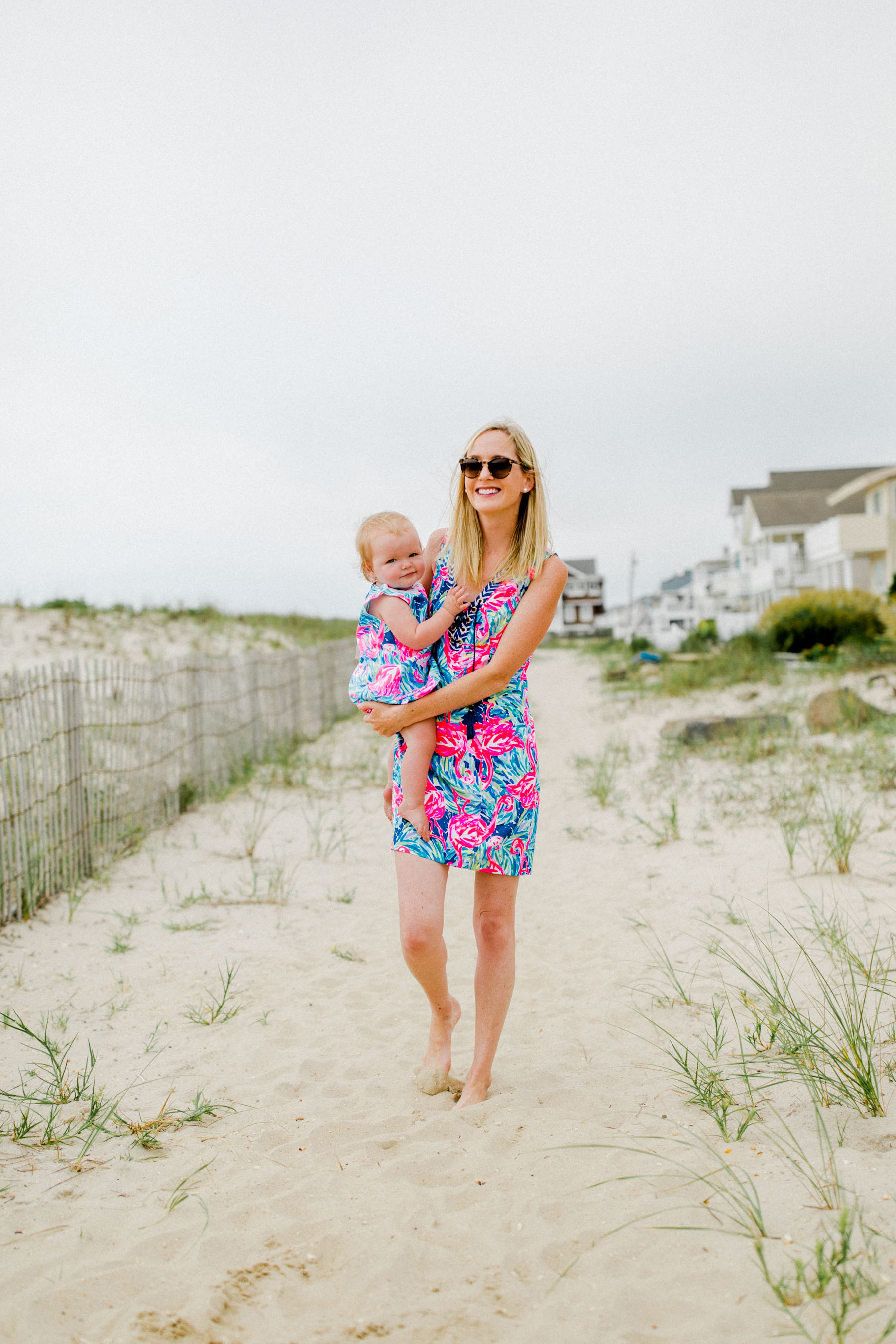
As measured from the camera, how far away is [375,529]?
2602 millimetres

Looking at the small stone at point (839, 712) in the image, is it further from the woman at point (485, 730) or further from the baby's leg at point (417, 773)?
the baby's leg at point (417, 773)

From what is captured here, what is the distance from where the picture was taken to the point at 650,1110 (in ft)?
7.88

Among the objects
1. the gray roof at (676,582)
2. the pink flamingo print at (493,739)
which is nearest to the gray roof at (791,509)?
the gray roof at (676,582)

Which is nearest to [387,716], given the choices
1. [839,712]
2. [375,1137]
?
[375,1137]

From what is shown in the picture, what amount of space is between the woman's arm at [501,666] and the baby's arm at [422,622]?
0.14m

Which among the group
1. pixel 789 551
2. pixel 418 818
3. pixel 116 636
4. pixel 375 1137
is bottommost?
pixel 375 1137

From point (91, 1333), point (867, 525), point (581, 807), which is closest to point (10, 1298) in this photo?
point (91, 1333)

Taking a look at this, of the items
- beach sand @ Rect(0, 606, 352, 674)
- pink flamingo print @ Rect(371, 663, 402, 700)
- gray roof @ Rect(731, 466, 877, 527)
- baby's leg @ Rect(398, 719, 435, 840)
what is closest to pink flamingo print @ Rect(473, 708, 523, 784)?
baby's leg @ Rect(398, 719, 435, 840)

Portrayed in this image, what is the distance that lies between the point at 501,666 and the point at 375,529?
1.93 ft

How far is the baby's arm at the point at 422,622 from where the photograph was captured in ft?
7.97

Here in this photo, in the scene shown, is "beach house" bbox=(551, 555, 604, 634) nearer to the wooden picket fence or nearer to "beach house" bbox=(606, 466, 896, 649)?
"beach house" bbox=(606, 466, 896, 649)

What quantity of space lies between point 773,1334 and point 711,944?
2309mm

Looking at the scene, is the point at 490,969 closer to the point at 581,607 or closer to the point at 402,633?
the point at 402,633

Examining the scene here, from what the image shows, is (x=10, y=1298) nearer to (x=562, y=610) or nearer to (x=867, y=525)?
(x=867, y=525)
